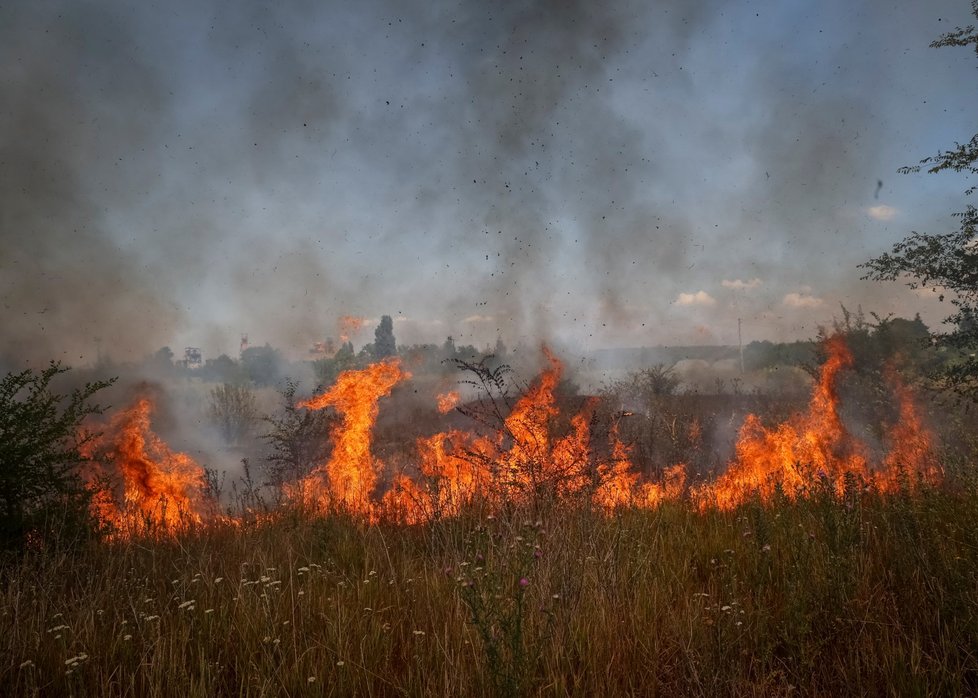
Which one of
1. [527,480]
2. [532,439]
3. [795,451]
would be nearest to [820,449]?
[795,451]

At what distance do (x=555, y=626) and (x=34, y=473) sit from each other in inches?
210

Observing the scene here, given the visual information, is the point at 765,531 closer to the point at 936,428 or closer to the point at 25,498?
the point at 25,498

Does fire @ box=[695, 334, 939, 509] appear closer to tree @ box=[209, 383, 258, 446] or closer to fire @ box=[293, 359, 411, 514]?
fire @ box=[293, 359, 411, 514]

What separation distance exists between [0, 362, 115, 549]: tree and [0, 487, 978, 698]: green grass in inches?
35.1

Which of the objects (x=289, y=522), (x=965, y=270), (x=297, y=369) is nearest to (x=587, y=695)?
(x=289, y=522)

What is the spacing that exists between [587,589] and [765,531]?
1.42 meters

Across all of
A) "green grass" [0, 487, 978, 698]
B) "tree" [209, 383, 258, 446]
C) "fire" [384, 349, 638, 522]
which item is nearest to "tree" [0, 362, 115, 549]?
"green grass" [0, 487, 978, 698]

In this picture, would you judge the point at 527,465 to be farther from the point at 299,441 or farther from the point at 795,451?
the point at 299,441

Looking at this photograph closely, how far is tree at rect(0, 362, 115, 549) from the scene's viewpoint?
15.7 feet

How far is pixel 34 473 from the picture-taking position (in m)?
5.05

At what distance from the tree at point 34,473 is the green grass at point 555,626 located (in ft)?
2.93

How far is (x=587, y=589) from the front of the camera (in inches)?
132

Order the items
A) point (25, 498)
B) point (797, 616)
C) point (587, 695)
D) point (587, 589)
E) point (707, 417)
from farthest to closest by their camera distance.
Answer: point (707, 417) < point (25, 498) < point (587, 589) < point (797, 616) < point (587, 695)

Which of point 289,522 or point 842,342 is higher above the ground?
point 842,342
